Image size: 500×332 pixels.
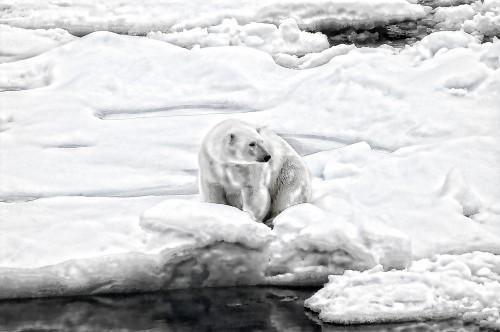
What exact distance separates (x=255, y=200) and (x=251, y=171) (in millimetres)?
190

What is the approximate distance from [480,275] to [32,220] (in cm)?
285

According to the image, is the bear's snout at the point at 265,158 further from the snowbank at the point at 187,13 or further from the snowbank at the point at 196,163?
the snowbank at the point at 187,13

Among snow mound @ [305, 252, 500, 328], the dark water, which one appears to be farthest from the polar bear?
snow mound @ [305, 252, 500, 328]

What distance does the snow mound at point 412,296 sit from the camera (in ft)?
14.9

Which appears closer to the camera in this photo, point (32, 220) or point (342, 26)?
point (32, 220)

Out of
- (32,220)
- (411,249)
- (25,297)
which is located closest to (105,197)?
(32,220)

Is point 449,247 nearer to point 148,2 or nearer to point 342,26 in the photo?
point 342,26

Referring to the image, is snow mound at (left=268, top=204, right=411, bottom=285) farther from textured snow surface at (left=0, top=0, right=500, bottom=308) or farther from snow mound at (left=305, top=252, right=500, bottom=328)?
snow mound at (left=305, top=252, right=500, bottom=328)

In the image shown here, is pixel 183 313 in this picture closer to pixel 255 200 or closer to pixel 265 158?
pixel 255 200

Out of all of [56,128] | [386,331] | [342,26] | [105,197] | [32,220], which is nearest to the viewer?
[386,331]

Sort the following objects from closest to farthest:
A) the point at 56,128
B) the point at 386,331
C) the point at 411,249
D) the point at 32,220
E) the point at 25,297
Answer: the point at 386,331, the point at 25,297, the point at 411,249, the point at 32,220, the point at 56,128

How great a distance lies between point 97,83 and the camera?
8445 millimetres

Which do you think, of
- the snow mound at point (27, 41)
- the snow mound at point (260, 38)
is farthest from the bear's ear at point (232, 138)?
the snow mound at point (27, 41)

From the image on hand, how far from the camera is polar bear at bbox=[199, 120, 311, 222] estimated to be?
506 cm
